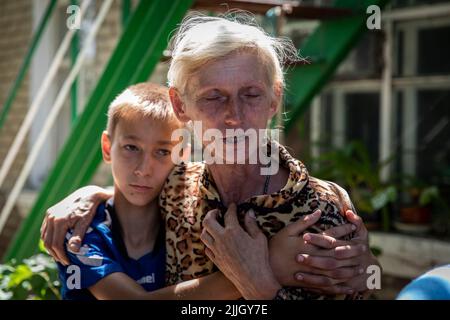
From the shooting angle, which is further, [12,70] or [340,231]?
[12,70]

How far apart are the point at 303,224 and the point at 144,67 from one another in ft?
4.72

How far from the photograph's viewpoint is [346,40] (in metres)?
3.51

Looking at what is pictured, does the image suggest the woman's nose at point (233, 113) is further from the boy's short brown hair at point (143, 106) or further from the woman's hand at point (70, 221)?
the woman's hand at point (70, 221)

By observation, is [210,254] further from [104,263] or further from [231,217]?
[104,263]

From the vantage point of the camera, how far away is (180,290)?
180 centimetres

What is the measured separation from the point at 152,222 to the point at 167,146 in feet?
0.79

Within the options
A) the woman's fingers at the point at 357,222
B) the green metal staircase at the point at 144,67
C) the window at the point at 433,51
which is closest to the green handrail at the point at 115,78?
the green metal staircase at the point at 144,67

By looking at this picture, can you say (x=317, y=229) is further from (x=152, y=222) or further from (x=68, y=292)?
(x=68, y=292)

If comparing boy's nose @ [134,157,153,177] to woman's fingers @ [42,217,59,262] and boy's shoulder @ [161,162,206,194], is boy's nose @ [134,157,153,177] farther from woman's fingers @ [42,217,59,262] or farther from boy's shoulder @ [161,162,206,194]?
woman's fingers @ [42,217,59,262]

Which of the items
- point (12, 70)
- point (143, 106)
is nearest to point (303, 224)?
point (143, 106)

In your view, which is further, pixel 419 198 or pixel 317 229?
pixel 419 198

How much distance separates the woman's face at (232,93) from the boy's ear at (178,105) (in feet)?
0.24
